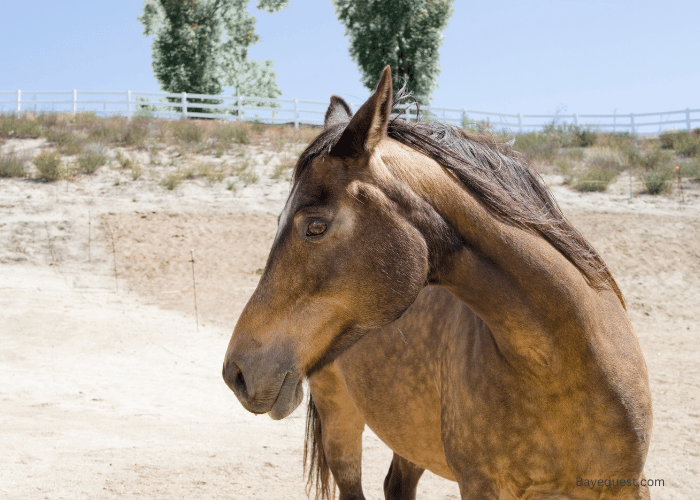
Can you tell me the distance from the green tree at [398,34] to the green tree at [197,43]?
519cm

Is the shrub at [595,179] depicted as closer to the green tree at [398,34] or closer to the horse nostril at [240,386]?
the green tree at [398,34]

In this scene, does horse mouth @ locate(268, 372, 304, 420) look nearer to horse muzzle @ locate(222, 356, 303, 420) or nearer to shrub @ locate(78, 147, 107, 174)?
horse muzzle @ locate(222, 356, 303, 420)

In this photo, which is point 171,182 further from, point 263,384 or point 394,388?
point 263,384

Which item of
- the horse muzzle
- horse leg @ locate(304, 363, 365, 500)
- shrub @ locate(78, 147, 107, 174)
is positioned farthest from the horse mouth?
shrub @ locate(78, 147, 107, 174)

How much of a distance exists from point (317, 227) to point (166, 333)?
9350 millimetres

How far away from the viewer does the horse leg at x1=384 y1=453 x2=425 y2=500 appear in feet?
11.9

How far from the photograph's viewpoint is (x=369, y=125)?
1.81m

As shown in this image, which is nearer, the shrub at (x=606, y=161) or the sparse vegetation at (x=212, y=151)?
the sparse vegetation at (x=212, y=151)

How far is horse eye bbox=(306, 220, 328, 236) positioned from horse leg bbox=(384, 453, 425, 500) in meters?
2.27

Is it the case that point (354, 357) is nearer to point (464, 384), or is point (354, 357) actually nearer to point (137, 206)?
point (464, 384)

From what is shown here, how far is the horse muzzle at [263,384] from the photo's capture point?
70.2 inches

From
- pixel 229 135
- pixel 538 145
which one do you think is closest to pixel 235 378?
pixel 229 135

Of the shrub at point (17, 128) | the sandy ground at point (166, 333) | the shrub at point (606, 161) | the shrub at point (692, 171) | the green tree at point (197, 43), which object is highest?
the green tree at point (197, 43)

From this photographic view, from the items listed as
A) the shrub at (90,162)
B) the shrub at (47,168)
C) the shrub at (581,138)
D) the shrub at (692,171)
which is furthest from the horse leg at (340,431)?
the shrub at (581,138)
